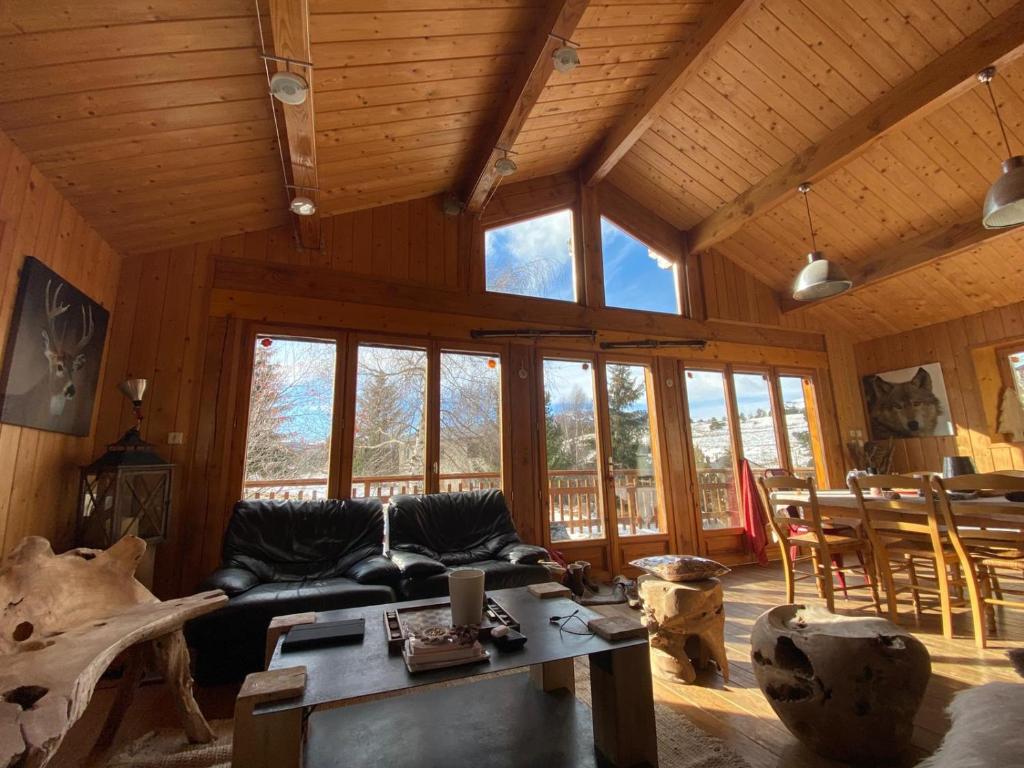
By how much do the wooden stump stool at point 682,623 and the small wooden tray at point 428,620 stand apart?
3.23 ft

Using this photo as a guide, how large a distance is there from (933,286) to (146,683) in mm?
7856

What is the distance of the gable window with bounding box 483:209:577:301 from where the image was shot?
15.7 ft

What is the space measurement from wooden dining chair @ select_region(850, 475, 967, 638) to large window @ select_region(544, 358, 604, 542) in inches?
87.9

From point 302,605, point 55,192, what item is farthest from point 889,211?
point 55,192

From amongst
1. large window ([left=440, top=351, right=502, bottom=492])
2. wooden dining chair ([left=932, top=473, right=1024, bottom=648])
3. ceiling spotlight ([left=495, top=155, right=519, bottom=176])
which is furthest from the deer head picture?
wooden dining chair ([left=932, top=473, right=1024, bottom=648])

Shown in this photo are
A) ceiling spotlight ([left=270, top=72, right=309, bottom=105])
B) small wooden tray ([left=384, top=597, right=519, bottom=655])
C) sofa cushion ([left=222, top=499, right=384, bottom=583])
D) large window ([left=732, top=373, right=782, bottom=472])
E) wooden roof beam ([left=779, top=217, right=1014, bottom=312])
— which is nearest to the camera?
small wooden tray ([left=384, top=597, right=519, bottom=655])

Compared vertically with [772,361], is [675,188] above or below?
above

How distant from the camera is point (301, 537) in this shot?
3.28 metres

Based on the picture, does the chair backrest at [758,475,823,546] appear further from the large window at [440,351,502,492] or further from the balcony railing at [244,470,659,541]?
the large window at [440,351,502,492]

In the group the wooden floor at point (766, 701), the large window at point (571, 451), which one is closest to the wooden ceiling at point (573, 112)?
the large window at point (571, 451)

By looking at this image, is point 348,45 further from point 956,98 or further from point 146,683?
point 956,98

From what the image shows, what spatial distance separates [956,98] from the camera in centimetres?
362

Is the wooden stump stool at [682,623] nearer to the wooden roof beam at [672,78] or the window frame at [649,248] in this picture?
the window frame at [649,248]

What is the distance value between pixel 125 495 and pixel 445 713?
233cm
